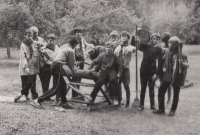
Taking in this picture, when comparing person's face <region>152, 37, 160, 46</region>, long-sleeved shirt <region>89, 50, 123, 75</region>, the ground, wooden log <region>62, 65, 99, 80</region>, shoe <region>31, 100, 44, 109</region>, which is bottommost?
the ground

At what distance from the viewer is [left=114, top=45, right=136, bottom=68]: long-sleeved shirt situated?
6090 millimetres

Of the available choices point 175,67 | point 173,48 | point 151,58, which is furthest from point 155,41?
point 175,67

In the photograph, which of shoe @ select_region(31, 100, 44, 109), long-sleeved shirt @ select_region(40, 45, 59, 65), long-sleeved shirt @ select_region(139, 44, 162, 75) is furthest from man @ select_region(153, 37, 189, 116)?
long-sleeved shirt @ select_region(40, 45, 59, 65)

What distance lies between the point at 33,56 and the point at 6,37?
8102mm

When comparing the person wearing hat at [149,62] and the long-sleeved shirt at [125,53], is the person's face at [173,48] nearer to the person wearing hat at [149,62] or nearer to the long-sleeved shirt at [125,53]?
the person wearing hat at [149,62]

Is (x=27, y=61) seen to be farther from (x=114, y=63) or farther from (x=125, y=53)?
(x=125, y=53)

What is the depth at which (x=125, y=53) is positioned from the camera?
6.15 meters

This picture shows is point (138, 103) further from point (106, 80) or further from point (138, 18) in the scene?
point (138, 18)

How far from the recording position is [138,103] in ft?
21.1

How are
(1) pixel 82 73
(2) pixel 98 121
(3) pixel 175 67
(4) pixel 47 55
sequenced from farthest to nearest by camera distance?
1. (4) pixel 47 55
2. (1) pixel 82 73
3. (3) pixel 175 67
4. (2) pixel 98 121

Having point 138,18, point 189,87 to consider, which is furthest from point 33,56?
point 138,18

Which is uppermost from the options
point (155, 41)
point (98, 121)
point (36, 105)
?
point (155, 41)

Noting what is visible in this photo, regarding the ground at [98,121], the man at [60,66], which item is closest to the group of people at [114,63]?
the man at [60,66]

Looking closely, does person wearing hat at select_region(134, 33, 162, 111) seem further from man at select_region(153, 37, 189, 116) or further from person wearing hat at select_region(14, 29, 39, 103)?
person wearing hat at select_region(14, 29, 39, 103)
